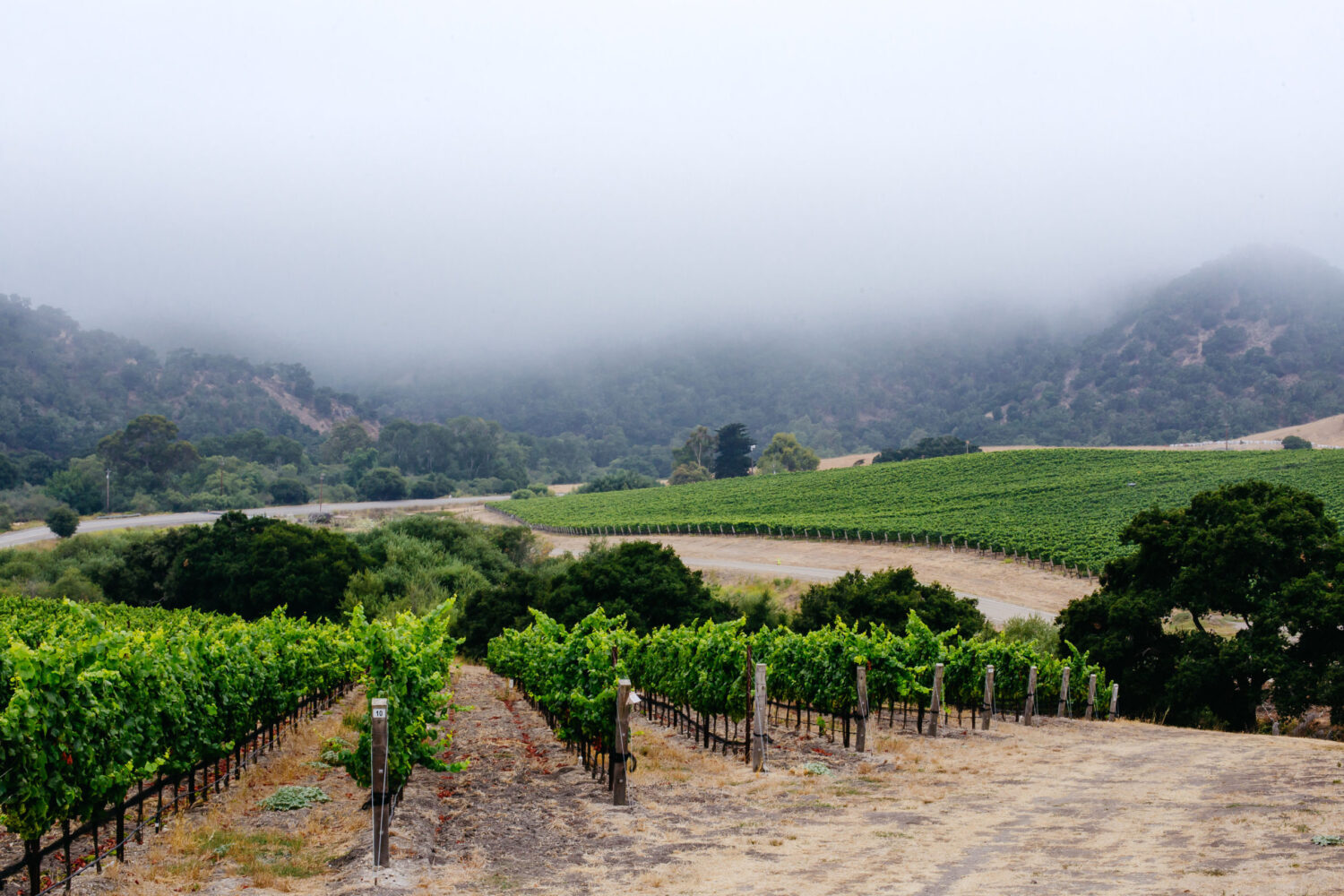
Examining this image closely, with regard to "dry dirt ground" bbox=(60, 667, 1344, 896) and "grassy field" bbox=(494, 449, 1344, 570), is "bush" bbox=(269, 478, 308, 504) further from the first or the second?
"dry dirt ground" bbox=(60, 667, 1344, 896)

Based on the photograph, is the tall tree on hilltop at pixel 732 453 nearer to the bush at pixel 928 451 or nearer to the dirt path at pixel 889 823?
the bush at pixel 928 451

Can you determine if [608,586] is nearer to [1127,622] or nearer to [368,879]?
[1127,622]

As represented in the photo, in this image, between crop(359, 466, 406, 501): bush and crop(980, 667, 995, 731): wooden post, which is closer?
crop(980, 667, 995, 731): wooden post

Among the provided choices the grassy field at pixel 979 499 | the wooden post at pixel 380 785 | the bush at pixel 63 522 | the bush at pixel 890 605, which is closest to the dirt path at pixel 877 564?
the grassy field at pixel 979 499

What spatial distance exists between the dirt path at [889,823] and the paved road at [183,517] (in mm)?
59738

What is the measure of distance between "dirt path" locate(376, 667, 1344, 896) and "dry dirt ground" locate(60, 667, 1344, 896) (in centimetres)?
4

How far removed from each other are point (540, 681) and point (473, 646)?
22.4 m

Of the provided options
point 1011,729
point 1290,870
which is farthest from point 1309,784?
point 1011,729

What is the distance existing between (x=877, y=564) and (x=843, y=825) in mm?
43689

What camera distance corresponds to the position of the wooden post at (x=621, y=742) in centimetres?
1195

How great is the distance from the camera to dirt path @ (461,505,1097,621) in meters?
45.1

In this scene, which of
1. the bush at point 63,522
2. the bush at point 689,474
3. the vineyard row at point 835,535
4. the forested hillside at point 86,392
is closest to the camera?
the vineyard row at point 835,535

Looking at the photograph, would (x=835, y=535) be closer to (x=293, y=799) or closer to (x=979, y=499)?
(x=979, y=499)

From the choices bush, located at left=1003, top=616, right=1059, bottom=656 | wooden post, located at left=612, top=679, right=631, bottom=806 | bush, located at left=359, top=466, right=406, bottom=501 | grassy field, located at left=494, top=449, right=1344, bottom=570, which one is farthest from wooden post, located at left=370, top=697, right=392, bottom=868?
bush, located at left=359, top=466, right=406, bottom=501
